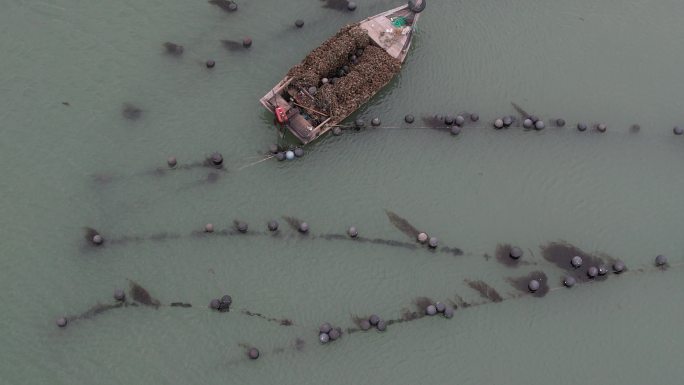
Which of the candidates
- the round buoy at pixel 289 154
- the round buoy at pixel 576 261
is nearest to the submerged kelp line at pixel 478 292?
the round buoy at pixel 576 261

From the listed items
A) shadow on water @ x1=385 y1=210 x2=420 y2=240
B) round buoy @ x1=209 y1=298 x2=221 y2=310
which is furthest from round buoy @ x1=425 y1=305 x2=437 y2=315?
round buoy @ x1=209 y1=298 x2=221 y2=310

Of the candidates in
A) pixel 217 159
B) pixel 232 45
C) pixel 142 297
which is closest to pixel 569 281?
pixel 217 159

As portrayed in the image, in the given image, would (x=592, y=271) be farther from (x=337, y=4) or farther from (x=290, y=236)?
(x=337, y=4)

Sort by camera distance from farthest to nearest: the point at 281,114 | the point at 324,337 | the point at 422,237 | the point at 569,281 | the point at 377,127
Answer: the point at 377,127 < the point at 422,237 < the point at 569,281 < the point at 281,114 < the point at 324,337

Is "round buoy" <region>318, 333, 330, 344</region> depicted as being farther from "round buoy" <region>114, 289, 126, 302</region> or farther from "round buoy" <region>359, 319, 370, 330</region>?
"round buoy" <region>114, 289, 126, 302</region>

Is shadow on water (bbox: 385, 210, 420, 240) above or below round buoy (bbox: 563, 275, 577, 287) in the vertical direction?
below

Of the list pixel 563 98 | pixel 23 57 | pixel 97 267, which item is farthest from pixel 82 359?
pixel 563 98
